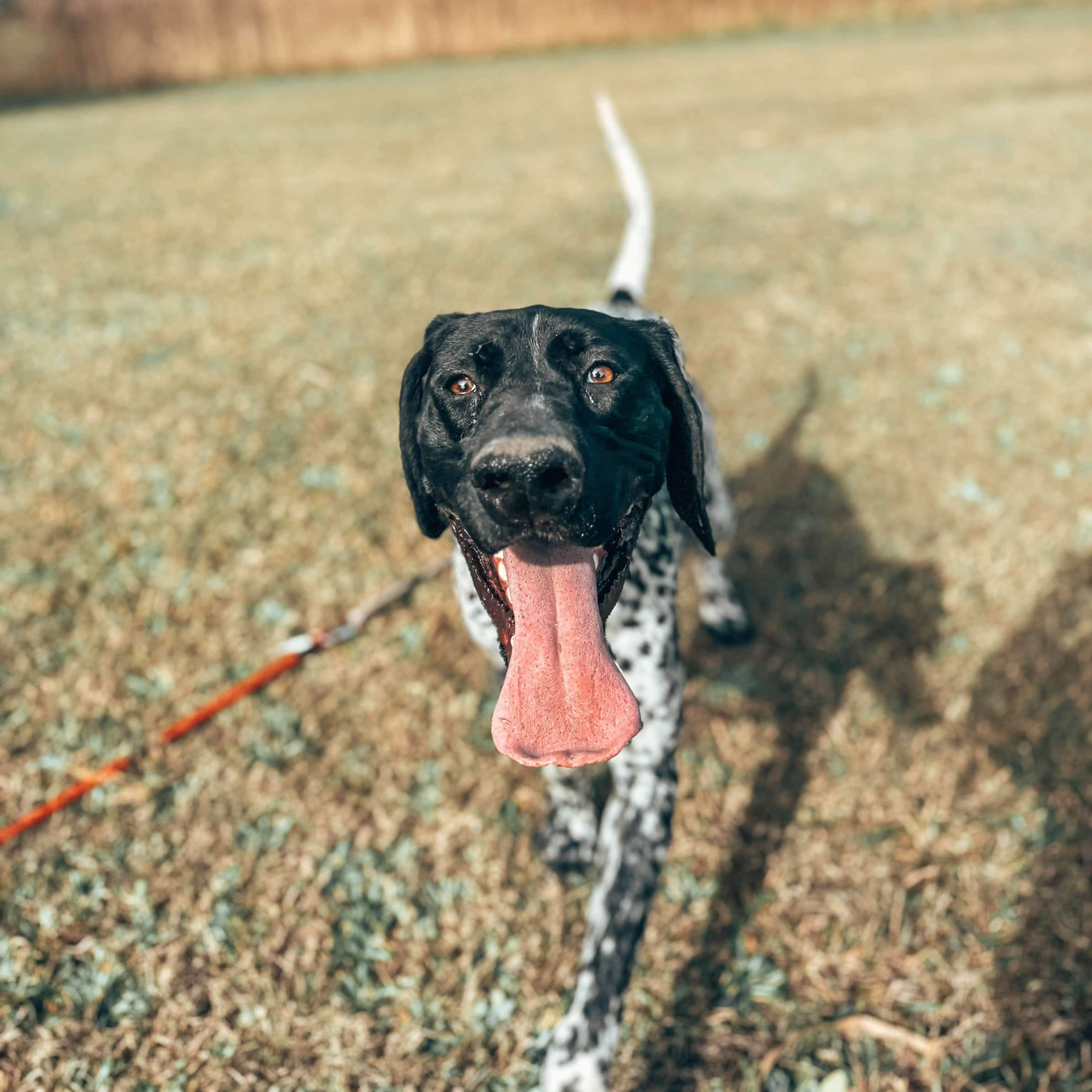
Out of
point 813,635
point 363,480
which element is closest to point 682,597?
point 813,635

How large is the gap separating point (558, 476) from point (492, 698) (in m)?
1.94

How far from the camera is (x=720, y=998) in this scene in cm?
272

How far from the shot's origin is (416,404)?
7.73ft

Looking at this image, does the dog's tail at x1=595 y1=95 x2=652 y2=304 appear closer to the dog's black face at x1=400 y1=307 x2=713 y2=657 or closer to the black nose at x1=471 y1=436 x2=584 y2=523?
the dog's black face at x1=400 y1=307 x2=713 y2=657

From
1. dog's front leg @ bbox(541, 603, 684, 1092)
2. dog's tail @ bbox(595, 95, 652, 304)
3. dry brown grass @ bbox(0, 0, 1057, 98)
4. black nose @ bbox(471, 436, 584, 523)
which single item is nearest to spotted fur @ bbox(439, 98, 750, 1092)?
dog's front leg @ bbox(541, 603, 684, 1092)

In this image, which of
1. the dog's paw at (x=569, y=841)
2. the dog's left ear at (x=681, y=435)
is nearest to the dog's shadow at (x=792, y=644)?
the dog's paw at (x=569, y=841)

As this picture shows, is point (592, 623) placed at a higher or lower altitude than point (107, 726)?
higher

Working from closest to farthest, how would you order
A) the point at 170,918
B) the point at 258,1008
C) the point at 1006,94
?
the point at 258,1008, the point at 170,918, the point at 1006,94

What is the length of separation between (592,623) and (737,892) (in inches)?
55.9

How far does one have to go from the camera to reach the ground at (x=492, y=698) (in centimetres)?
265

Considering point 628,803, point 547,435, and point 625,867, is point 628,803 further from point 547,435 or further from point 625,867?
point 547,435

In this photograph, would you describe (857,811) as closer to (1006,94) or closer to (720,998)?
(720,998)

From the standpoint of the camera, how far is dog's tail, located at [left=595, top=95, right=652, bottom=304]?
3.78 metres

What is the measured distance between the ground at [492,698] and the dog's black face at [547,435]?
133 cm
